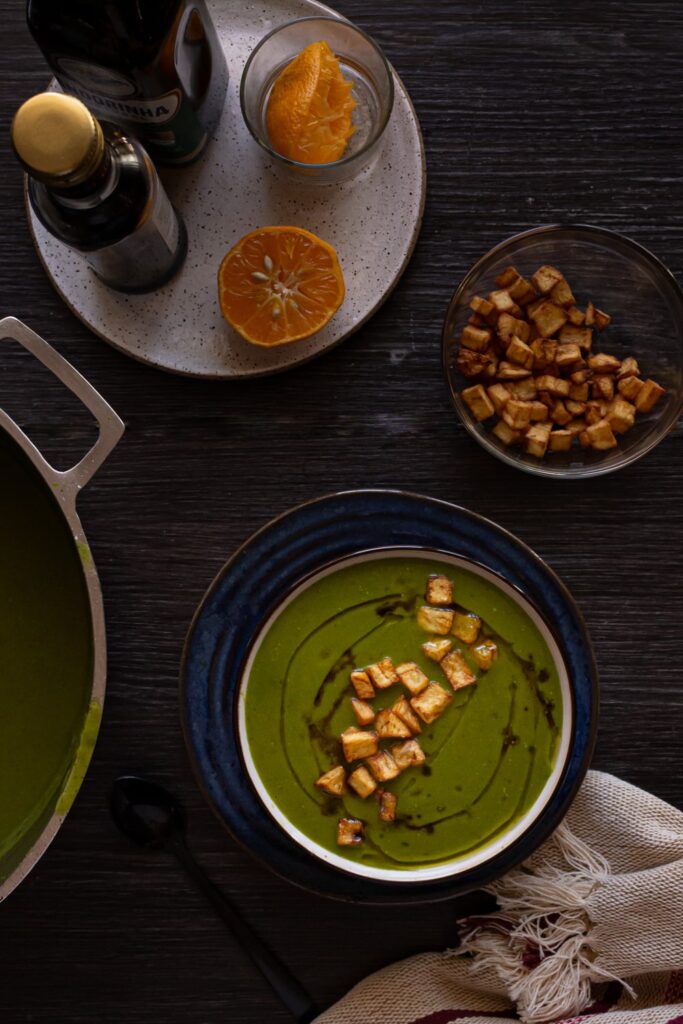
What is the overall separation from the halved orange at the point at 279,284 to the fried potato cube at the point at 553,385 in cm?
34

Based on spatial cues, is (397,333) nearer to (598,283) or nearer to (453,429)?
(453,429)

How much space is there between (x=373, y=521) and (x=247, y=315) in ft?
1.20

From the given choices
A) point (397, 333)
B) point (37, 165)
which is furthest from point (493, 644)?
point (37, 165)

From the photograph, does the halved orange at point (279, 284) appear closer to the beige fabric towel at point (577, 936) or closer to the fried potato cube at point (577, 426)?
the fried potato cube at point (577, 426)

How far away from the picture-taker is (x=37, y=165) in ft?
3.41

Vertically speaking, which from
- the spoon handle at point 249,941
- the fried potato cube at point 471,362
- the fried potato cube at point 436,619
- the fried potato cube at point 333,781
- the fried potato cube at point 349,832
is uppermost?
the fried potato cube at point 471,362

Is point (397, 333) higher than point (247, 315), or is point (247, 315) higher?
point (247, 315)

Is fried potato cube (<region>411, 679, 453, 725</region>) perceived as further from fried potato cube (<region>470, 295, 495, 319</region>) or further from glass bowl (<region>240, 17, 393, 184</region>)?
glass bowl (<region>240, 17, 393, 184</region>)

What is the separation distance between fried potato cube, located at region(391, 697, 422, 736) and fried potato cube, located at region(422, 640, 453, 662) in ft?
0.25

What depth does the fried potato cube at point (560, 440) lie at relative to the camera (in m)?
1.44

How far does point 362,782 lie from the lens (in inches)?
53.6

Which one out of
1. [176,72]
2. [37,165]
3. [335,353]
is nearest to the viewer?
[37,165]

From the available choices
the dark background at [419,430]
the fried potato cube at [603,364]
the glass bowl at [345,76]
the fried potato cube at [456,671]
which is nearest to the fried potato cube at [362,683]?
the fried potato cube at [456,671]

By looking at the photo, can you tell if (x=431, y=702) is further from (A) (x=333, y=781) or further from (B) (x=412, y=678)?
(A) (x=333, y=781)
